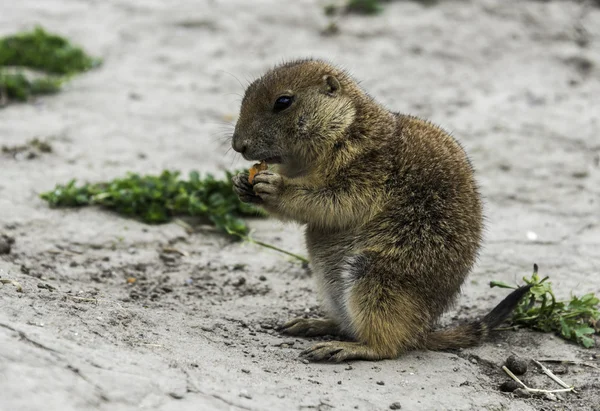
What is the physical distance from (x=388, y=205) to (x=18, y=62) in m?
5.76

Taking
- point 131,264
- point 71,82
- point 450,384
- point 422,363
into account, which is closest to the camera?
point 450,384

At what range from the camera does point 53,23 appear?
9.69 meters

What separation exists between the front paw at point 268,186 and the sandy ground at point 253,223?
788mm

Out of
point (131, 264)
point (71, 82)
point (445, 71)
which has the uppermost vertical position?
point (445, 71)

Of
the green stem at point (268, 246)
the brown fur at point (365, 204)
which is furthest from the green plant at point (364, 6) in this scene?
the brown fur at point (365, 204)

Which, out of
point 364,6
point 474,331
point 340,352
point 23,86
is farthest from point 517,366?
point 364,6

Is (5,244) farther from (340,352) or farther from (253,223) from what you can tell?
(340,352)

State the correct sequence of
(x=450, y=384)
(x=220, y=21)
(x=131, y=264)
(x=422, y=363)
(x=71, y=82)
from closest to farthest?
(x=450, y=384), (x=422, y=363), (x=131, y=264), (x=71, y=82), (x=220, y=21)

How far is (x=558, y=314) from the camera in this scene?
4.77m

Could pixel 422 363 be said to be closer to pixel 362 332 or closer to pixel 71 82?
pixel 362 332

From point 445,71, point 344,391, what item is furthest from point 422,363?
point 445,71

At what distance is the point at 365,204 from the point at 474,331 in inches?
39.0

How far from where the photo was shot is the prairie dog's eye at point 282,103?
4543 millimetres

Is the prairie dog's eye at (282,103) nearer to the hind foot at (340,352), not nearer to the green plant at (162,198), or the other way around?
the hind foot at (340,352)
